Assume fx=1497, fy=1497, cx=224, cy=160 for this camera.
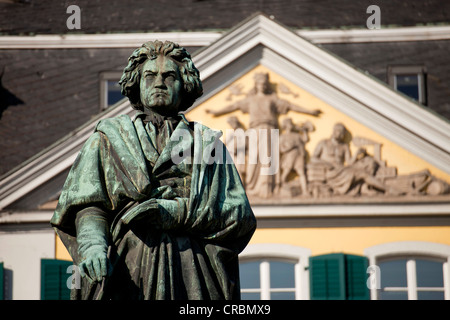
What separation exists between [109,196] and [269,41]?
1757 cm

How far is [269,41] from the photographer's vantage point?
74.8 ft

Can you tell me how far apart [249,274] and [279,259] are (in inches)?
25.1

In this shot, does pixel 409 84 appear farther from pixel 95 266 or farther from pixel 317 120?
pixel 95 266

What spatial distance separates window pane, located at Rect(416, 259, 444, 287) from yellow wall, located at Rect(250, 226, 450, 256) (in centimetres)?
34

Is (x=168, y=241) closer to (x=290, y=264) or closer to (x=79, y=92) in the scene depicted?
(x=290, y=264)

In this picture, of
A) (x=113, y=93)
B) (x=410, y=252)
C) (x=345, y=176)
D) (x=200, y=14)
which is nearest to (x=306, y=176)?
(x=345, y=176)

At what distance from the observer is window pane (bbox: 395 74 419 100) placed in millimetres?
24344

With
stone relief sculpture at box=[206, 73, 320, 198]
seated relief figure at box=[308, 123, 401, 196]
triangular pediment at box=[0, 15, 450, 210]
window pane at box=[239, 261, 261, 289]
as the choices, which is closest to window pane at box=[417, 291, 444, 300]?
triangular pediment at box=[0, 15, 450, 210]

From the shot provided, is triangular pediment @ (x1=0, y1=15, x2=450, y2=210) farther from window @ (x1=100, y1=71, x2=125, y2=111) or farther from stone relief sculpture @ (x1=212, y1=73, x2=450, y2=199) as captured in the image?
window @ (x1=100, y1=71, x2=125, y2=111)

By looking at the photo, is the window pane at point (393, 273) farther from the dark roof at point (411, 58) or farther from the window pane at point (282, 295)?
the dark roof at point (411, 58)

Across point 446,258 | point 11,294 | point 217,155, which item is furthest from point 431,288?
point 217,155

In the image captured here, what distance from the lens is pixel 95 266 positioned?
16.8 ft

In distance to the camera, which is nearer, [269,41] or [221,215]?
[221,215]
